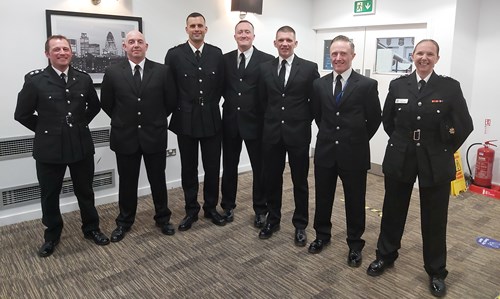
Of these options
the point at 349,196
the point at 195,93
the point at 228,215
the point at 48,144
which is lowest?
the point at 228,215

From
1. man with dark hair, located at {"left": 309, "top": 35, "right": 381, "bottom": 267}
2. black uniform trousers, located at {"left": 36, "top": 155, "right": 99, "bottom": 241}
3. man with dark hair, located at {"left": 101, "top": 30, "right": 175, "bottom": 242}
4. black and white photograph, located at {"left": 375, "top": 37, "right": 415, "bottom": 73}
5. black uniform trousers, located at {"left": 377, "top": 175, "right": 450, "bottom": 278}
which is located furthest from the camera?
black and white photograph, located at {"left": 375, "top": 37, "right": 415, "bottom": 73}

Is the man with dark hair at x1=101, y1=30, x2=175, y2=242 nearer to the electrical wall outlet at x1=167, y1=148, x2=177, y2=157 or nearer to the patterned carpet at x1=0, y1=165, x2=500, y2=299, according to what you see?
the patterned carpet at x1=0, y1=165, x2=500, y2=299

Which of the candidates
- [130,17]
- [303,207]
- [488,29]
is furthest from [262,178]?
[488,29]

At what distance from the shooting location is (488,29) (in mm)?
4695

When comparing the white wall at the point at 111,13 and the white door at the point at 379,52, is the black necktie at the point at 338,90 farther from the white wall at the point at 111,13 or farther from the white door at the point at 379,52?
the white door at the point at 379,52

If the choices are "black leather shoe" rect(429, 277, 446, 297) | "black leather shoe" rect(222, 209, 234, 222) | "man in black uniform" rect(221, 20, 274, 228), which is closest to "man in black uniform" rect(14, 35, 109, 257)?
"man in black uniform" rect(221, 20, 274, 228)

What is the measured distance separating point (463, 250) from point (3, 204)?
3.99 metres

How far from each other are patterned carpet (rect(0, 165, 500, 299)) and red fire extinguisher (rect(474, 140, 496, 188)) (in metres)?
1.00

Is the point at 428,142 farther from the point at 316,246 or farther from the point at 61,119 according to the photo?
the point at 61,119

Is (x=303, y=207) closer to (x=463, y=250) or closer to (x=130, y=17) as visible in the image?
(x=463, y=250)

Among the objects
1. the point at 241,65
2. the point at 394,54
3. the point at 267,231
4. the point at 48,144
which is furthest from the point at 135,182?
the point at 394,54

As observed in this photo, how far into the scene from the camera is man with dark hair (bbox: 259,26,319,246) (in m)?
3.07

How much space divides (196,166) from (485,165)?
3413 millimetres

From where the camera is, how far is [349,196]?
2.91 meters
